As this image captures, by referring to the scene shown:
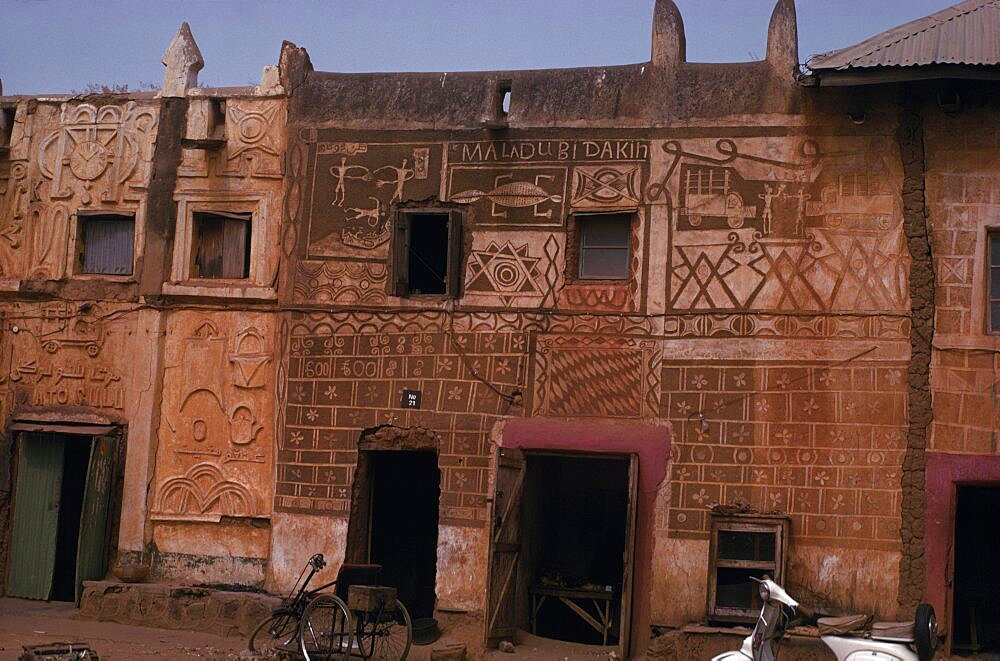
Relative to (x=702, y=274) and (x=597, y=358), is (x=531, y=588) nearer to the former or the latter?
(x=597, y=358)

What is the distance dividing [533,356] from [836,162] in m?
3.79

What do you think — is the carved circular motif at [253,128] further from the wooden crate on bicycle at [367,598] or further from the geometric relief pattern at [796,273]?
the wooden crate on bicycle at [367,598]

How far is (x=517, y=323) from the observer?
14023 mm

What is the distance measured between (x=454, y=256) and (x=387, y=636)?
14.2ft

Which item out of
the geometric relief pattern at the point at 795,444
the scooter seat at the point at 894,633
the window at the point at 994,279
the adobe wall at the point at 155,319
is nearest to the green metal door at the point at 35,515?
the adobe wall at the point at 155,319

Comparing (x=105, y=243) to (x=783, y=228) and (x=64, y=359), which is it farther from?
(x=783, y=228)

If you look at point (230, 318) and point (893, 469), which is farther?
point (230, 318)

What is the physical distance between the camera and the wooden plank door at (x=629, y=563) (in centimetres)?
1285

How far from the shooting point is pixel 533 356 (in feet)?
45.7

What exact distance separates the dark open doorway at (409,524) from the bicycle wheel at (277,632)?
2615mm

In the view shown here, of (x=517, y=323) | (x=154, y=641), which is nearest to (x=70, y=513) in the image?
(x=154, y=641)

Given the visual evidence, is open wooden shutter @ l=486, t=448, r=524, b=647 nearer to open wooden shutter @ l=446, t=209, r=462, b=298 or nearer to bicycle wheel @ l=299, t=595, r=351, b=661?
bicycle wheel @ l=299, t=595, r=351, b=661

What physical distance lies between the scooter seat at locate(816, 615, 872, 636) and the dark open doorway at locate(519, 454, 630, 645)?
2071mm

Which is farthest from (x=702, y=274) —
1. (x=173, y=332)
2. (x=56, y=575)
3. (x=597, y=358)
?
(x=56, y=575)
